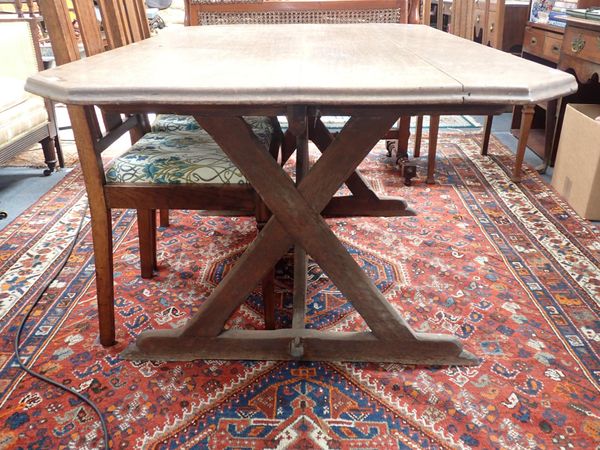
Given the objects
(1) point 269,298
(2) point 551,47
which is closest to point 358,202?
(1) point 269,298

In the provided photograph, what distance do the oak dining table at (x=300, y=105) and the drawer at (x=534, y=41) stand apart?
1.60 m

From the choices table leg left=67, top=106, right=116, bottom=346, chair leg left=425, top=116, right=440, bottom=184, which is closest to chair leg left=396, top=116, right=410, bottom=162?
chair leg left=425, top=116, right=440, bottom=184

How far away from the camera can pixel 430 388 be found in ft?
3.90

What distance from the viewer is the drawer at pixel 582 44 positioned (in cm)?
214

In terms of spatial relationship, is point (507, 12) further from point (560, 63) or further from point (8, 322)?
point (8, 322)

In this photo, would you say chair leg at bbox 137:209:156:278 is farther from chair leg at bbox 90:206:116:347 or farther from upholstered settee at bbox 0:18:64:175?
upholstered settee at bbox 0:18:64:175

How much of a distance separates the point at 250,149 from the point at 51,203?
5.36 ft

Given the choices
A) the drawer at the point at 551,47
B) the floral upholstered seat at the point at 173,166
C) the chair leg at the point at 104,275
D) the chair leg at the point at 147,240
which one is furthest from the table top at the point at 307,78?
the drawer at the point at 551,47

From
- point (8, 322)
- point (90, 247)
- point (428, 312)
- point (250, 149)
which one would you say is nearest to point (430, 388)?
point (428, 312)

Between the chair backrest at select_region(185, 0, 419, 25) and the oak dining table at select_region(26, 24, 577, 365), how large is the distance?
3.93ft

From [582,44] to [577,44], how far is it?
4 cm

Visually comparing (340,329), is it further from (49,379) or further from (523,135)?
(523,135)

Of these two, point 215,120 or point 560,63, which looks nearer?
point 215,120

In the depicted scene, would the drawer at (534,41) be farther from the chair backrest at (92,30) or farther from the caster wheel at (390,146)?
the chair backrest at (92,30)
